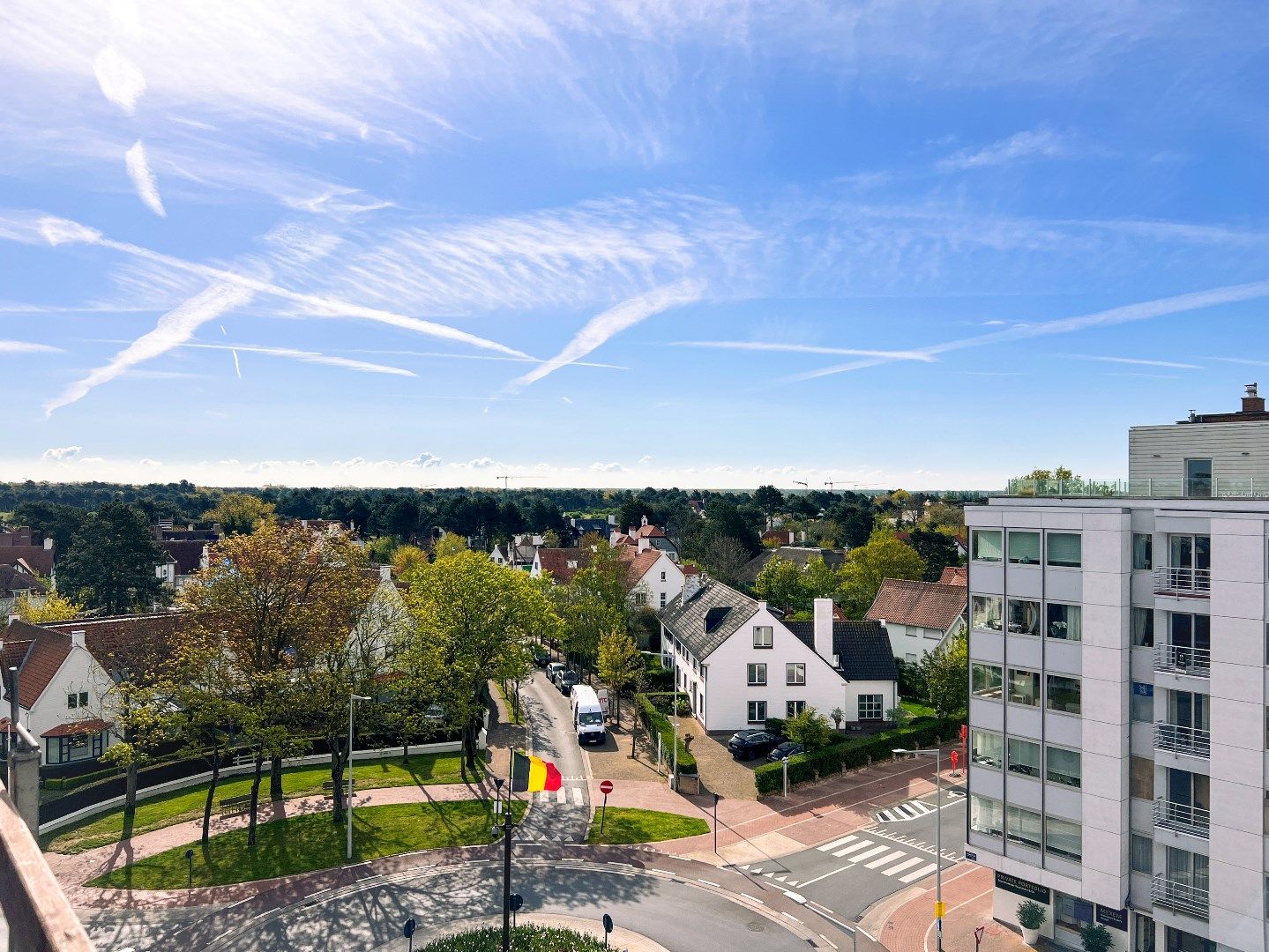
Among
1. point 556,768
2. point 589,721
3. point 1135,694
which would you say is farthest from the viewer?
point 589,721

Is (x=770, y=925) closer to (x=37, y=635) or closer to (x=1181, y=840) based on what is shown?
(x=1181, y=840)

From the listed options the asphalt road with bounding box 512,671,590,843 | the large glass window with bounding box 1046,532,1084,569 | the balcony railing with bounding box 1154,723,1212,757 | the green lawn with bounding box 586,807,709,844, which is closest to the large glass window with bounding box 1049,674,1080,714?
the balcony railing with bounding box 1154,723,1212,757

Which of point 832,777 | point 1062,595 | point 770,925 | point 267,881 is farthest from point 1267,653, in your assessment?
point 267,881

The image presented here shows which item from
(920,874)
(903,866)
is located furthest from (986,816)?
(903,866)

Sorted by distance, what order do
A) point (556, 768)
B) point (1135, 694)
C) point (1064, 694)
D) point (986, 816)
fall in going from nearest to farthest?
point (1135, 694)
point (1064, 694)
point (986, 816)
point (556, 768)

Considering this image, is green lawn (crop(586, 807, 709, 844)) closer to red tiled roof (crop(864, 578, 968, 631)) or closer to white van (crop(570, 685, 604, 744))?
white van (crop(570, 685, 604, 744))

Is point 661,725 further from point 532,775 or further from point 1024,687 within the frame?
point 1024,687
